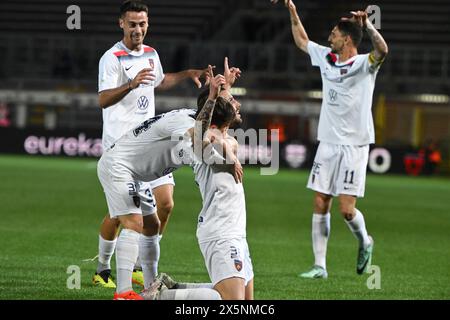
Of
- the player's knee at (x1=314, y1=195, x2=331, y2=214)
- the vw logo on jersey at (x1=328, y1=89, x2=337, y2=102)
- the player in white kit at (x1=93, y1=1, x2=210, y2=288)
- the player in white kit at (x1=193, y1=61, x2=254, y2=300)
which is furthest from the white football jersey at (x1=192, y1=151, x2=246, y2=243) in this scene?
the vw logo on jersey at (x1=328, y1=89, x2=337, y2=102)

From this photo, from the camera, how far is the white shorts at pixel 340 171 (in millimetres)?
10508

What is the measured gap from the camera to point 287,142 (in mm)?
29750

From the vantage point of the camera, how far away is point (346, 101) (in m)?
10.6

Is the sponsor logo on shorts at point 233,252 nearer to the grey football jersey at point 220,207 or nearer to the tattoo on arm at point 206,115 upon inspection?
the grey football jersey at point 220,207

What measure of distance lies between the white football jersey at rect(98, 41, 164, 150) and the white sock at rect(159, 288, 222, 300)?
83.0 inches

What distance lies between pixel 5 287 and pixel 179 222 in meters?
6.53

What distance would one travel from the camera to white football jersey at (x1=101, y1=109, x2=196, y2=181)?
7281 mm

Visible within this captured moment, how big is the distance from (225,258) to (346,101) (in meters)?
4.12

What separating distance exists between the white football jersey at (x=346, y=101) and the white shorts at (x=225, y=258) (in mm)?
3857

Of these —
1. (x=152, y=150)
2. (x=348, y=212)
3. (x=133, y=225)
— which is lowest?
(x=348, y=212)

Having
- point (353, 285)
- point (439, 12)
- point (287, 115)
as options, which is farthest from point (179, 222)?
point (439, 12)

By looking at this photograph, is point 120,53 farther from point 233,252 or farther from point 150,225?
point 233,252

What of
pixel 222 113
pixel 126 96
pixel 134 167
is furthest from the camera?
pixel 126 96

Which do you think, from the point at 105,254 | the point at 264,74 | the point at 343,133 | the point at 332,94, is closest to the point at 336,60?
the point at 332,94
